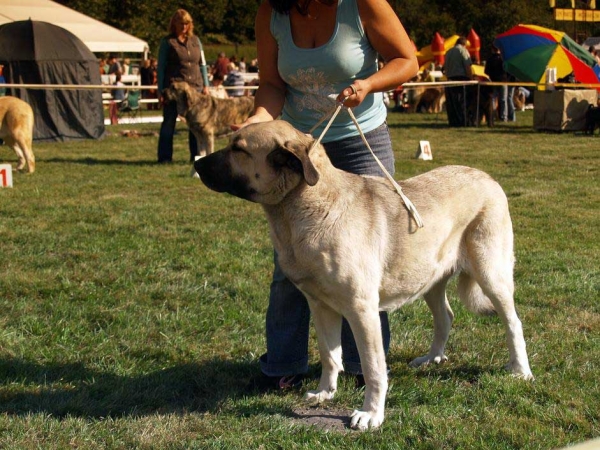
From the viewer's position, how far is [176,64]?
13227 mm

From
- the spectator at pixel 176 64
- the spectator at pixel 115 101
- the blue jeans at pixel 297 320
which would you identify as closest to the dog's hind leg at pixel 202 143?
the spectator at pixel 176 64

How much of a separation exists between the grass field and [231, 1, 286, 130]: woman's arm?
4.86ft

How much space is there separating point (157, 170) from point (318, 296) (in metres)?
9.39

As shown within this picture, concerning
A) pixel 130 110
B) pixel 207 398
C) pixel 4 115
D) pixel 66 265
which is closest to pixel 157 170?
pixel 4 115

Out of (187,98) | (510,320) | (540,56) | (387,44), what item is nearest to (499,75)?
(540,56)

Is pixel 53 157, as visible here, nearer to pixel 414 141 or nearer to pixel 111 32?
pixel 414 141

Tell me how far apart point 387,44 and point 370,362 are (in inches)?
59.3

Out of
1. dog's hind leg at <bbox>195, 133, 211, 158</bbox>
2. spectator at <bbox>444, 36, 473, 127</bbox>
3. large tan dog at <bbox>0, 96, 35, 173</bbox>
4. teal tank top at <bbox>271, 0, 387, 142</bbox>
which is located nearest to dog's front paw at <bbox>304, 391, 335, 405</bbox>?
teal tank top at <bbox>271, 0, 387, 142</bbox>

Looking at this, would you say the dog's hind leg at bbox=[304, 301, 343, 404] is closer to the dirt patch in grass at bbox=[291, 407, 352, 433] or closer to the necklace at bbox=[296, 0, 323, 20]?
the dirt patch in grass at bbox=[291, 407, 352, 433]

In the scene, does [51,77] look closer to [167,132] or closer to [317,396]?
[167,132]

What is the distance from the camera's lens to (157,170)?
A: 12.6m

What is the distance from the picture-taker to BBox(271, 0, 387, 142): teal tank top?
3838mm

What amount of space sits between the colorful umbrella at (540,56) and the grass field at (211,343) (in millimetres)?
12683

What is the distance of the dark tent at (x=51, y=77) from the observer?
1811 centimetres
